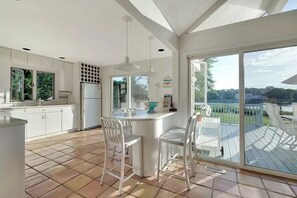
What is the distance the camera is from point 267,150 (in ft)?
8.19

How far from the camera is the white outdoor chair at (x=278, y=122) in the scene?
2.30 meters

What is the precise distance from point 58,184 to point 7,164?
0.92 meters

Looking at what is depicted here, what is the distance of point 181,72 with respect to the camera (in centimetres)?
307

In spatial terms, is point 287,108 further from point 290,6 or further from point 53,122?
point 53,122

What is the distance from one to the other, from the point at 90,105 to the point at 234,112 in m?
4.47

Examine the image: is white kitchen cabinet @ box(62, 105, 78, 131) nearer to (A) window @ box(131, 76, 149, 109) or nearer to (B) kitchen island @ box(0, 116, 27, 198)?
(A) window @ box(131, 76, 149, 109)

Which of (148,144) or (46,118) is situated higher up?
(46,118)

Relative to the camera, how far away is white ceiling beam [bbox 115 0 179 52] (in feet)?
6.16

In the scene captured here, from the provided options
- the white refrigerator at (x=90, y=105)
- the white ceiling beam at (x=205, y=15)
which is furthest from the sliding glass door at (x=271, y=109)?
the white refrigerator at (x=90, y=105)

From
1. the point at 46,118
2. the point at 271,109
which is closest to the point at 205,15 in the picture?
the point at 271,109

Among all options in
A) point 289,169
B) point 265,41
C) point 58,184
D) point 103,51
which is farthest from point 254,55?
point 58,184

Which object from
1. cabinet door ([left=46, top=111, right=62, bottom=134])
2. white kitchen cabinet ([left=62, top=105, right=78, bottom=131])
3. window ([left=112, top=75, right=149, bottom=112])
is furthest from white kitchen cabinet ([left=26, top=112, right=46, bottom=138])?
window ([left=112, top=75, right=149, bottom=112])

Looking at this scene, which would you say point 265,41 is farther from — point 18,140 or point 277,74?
point 18,140

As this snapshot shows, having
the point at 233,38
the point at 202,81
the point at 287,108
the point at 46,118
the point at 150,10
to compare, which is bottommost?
the point at 46,118
